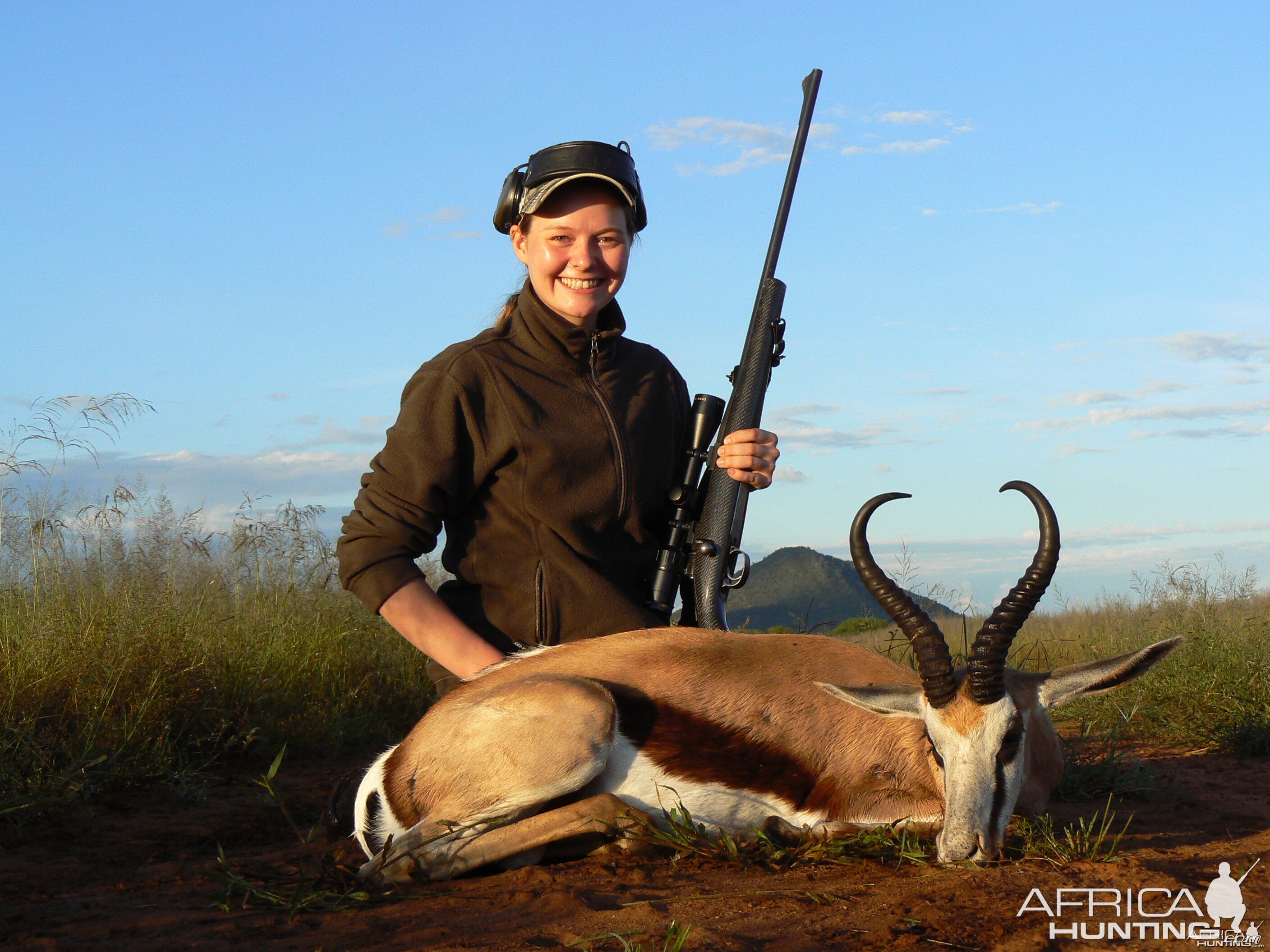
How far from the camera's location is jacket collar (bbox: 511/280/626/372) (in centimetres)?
482

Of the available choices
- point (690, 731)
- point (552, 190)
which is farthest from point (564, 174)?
point (690, 731)

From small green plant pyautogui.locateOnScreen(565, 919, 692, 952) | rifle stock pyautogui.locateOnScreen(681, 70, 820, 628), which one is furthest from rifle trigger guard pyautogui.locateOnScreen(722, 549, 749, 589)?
small green plant pyautogui.locateOnScreen(565, 919, 692, 952)

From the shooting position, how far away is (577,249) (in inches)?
190

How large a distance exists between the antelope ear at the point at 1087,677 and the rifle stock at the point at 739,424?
62.2 inches

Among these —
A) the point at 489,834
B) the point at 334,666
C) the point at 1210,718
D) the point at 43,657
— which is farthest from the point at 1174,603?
the point at 43,657

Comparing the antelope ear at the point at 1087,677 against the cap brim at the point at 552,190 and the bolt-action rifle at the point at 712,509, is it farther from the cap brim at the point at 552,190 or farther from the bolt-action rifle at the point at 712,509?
the cap brim at the point at 552,190

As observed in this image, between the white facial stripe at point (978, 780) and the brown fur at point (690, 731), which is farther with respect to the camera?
the brown fur at point (690, 731)

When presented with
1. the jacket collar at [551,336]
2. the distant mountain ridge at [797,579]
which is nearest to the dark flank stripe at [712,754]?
the jacket collar at [551,336]

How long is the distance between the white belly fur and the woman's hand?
5.26 ft

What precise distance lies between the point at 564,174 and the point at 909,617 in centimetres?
241

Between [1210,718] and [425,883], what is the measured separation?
4.98m

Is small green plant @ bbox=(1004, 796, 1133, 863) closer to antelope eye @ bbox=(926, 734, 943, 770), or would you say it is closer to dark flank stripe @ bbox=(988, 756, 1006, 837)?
dark flank stripe @ bbox=(988, 756, 1006, 837)

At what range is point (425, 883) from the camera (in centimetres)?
351

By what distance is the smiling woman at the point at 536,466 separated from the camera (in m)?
4.48
